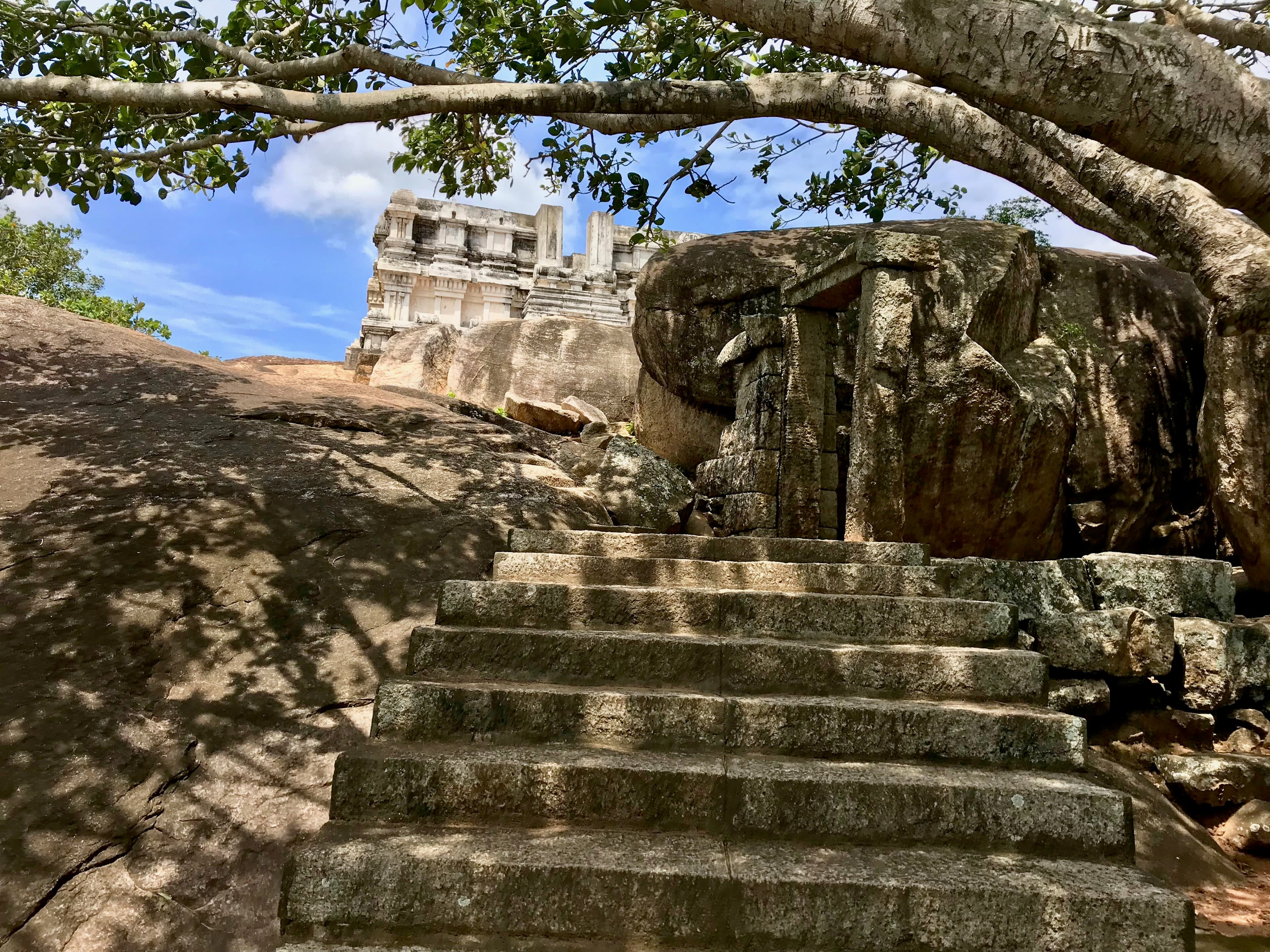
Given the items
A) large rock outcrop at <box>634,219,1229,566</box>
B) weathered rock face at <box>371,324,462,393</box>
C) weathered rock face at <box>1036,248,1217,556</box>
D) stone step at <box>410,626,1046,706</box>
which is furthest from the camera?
weathered rock face at <box>371,324,462,393</box>

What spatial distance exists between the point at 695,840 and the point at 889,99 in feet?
17.4

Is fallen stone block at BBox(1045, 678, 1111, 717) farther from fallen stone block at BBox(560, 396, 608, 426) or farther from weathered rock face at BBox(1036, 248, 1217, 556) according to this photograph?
fallen stone block at BBox(560, 396, 608, 426)

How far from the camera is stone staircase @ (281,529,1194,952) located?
274 cm

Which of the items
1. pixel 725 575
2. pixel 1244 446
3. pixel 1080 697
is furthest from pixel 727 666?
pixel 1244 446

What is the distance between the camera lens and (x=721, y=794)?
10.3 feet

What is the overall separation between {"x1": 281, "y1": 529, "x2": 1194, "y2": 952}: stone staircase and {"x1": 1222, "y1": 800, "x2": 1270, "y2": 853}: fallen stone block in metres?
1.98

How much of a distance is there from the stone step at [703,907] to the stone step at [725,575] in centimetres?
195

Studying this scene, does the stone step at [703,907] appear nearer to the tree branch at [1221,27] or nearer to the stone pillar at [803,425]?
the stone pillar at [803,425]

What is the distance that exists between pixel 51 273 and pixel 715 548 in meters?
21.9

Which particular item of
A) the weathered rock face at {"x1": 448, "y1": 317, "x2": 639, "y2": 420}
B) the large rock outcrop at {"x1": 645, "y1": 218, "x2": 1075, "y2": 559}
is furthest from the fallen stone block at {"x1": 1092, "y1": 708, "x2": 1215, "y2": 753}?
the weathered rock face at {"x1": 448, "y1": 317, "x2": 639, "y2": 420}

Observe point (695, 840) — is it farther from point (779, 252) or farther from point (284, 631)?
point (779, 252)

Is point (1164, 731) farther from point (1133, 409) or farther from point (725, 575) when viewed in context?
point (1133, 409)

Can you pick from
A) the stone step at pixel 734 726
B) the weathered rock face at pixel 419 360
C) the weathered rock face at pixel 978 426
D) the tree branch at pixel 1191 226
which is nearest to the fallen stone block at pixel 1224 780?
the stone step at pixel 734 726

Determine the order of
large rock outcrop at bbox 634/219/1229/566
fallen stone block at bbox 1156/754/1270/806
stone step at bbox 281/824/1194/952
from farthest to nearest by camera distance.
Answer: large rock outcrop at bbox 634/219/1229/566 < fallen stone block at bbox 1156/754/1270/806 < stone step at bbox 281/824/1194/952
